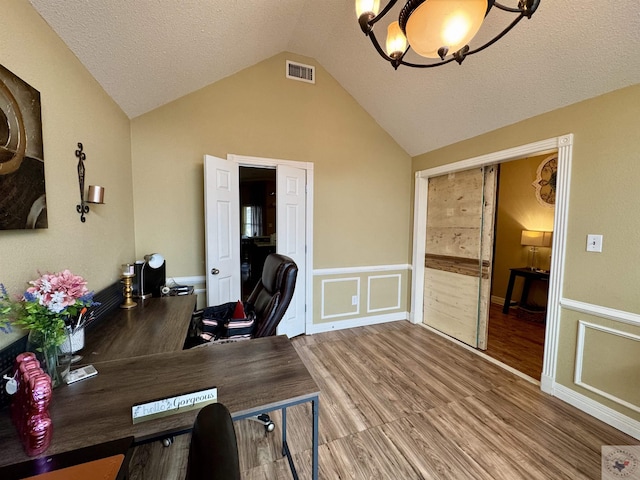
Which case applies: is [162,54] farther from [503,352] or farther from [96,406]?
[503,352]

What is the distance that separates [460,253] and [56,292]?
331 cm

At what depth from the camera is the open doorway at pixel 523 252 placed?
11.4 feet

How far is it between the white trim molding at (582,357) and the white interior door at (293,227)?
8.04 ft

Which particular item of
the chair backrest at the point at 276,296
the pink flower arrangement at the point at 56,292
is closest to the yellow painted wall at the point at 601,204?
the chair backrest at the point at 276,296

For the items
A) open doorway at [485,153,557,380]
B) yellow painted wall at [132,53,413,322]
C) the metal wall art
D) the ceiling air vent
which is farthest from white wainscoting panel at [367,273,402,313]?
the metal wall art

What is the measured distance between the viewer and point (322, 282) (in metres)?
3.23

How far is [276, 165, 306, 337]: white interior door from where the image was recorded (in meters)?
2.91

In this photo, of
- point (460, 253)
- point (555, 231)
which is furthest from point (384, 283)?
point (555, 231)

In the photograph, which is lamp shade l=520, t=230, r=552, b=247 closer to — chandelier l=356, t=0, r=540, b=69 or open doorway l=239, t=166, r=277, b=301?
chandelier l=356, t=0, r=540, b=69

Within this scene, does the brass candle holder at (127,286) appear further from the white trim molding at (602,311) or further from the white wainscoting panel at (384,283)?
the white trim molding at (602,311)

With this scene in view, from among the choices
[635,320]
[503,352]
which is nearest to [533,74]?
[635,320]

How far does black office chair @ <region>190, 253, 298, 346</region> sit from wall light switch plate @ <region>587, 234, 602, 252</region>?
2.15 meters

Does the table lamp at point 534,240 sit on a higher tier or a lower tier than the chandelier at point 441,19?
lower

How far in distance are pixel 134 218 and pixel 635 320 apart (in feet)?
12.9
